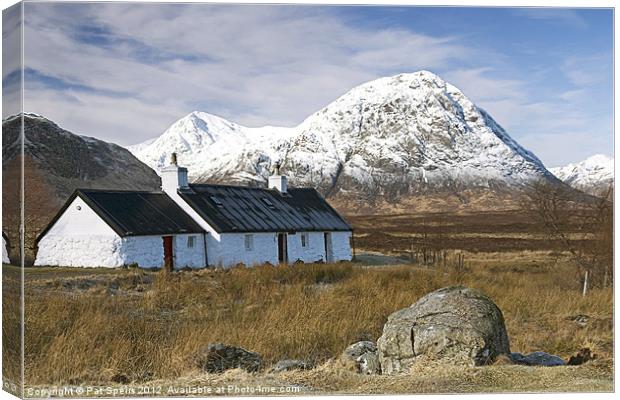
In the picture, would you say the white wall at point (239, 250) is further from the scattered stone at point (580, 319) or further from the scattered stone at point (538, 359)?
the scattered stone at point (538, 359)

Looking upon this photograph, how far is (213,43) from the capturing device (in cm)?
1218

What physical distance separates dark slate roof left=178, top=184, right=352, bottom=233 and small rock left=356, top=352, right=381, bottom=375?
1421 centimetres

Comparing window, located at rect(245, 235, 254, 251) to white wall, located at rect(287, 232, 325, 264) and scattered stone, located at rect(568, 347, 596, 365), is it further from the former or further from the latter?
scattered stone, located at rect(568, 347, 596, 365)

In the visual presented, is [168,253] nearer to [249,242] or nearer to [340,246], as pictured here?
[249,242]

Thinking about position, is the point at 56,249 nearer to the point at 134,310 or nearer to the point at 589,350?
the point at 134,310

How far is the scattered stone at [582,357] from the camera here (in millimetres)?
11719

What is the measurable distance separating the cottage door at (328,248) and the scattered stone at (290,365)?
61.3 ft

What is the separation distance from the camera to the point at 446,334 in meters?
10.2

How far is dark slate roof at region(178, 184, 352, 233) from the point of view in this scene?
83.0ft

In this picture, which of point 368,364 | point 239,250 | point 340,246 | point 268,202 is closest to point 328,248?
point 340,246

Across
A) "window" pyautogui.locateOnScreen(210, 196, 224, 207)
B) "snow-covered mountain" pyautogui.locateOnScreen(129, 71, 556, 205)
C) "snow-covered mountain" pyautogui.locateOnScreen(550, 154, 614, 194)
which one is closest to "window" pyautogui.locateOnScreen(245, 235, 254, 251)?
"window" pyautogui.locateOnScreen(210, 196, 224, 207)

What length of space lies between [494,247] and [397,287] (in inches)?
1142

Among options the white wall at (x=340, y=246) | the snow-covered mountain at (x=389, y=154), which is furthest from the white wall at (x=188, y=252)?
the snow-covered mountain at (x=389, y=154)

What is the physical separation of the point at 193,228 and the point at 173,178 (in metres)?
1.89
